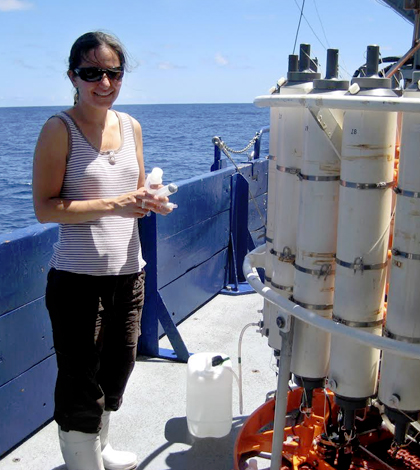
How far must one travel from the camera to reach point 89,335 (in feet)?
9.32

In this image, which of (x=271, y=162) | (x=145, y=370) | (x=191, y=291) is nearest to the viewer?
(x=271, y=162)

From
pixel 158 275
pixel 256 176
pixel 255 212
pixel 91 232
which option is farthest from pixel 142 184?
pixel 255 212

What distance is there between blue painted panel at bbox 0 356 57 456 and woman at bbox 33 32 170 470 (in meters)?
0.51

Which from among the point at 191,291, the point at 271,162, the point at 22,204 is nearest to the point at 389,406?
the point at 271,162

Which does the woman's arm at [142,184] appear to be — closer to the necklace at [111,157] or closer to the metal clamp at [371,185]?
the necklace at [111,157]

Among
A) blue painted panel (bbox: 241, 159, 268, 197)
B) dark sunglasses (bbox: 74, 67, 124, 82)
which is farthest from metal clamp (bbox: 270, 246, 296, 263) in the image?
blue painted panel (bbox: 241, 159, 268, 197)

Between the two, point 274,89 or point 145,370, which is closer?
point 274,89

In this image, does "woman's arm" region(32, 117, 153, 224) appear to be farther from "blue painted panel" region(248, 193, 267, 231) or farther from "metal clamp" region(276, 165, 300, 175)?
"blue painted panel" region(248, 193, 267, 231)

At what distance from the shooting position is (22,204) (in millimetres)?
21500

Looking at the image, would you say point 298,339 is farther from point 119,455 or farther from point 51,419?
point 51,419

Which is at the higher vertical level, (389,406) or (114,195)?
(114,195)

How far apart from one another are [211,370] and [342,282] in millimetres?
1417

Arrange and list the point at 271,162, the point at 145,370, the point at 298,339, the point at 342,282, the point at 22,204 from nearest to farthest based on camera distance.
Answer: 1. the point at 342,282
2. the point at 298,339
3. the point at 271,162
4. the point at 145,370
5. the point at 22,204

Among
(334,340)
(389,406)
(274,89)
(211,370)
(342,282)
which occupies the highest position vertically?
(274,89)
